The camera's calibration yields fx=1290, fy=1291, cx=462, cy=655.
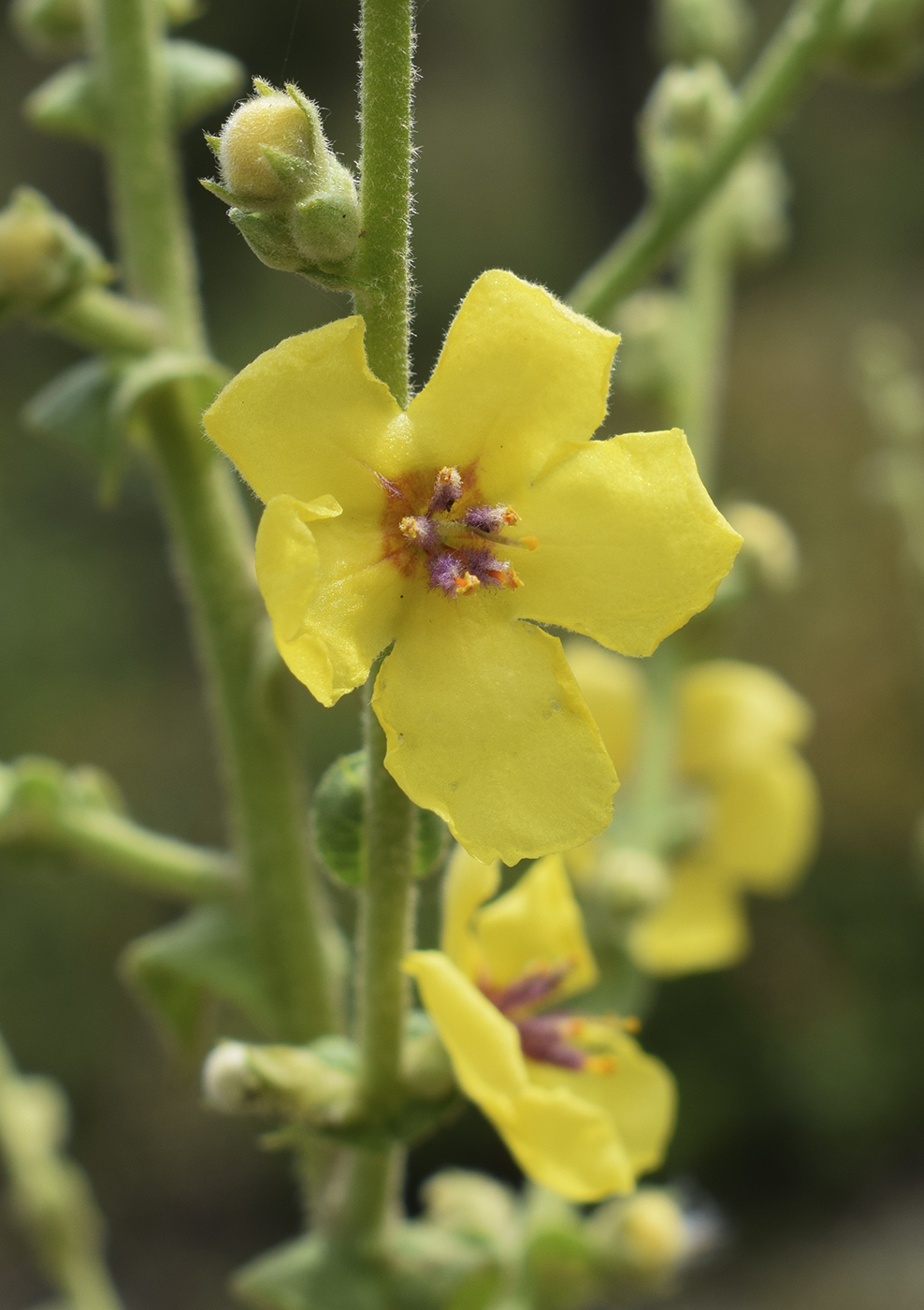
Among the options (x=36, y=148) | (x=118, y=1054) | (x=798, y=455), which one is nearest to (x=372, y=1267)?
(x=118, y=1054)

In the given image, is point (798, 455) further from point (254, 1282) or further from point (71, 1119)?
point (254, 1282)

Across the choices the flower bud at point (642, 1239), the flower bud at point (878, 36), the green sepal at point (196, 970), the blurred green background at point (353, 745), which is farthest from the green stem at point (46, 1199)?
the blurred green background at point (353, 745)

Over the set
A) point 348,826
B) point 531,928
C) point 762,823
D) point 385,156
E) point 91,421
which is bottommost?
point 762,823

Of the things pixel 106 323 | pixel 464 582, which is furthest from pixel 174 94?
pixel 464 582

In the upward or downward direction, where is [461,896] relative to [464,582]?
downward

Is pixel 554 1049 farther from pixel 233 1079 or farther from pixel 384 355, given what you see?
pixel 384 355

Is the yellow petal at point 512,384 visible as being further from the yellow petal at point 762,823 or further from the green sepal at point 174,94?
the yellow petal at point 762,823
